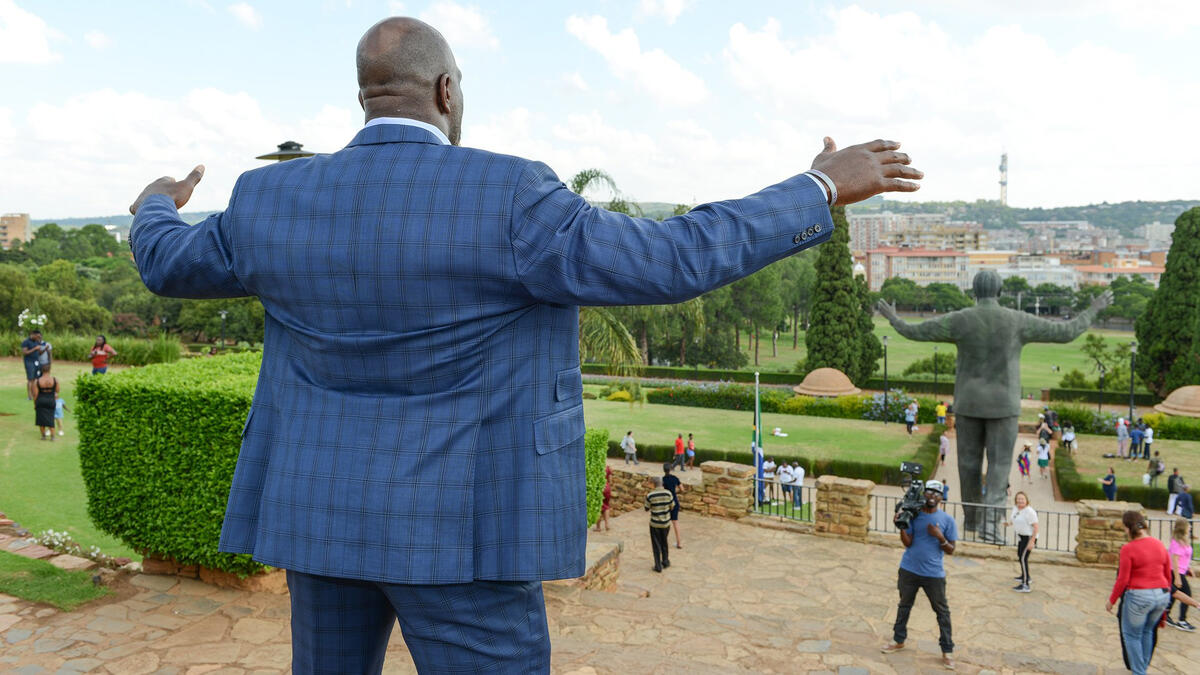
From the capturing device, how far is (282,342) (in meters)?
1.47

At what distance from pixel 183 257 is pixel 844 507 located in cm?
1125

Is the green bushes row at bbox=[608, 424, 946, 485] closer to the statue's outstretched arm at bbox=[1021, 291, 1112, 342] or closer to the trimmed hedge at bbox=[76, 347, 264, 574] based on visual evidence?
the statue's outstretched arm at bbox=[1021, 291, 1112, 342]

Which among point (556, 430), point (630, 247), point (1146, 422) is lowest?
point (1146, 422)

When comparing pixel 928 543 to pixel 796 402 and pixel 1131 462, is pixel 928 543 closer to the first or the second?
pixel 1131 462

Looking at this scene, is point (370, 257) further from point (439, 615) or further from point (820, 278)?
point (820, 278)

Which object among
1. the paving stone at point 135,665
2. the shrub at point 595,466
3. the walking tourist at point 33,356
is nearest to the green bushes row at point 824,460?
the shrub at point 595,466

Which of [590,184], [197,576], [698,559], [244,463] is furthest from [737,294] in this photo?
[244,463]

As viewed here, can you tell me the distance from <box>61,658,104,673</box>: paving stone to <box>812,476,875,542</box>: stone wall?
914 cm

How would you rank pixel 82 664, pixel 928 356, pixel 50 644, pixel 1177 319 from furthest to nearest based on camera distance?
pixel 928 356, pixel 1177 319, pixel 50 644, pixel 82 664

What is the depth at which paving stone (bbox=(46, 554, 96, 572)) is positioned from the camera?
5.73 meters

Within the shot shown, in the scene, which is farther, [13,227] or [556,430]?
[13,227]

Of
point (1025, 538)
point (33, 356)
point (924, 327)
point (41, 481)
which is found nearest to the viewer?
point (1025, 538)

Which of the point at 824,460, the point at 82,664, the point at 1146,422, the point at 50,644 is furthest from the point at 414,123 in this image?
the point at 1146,422

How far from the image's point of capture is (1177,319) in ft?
100
